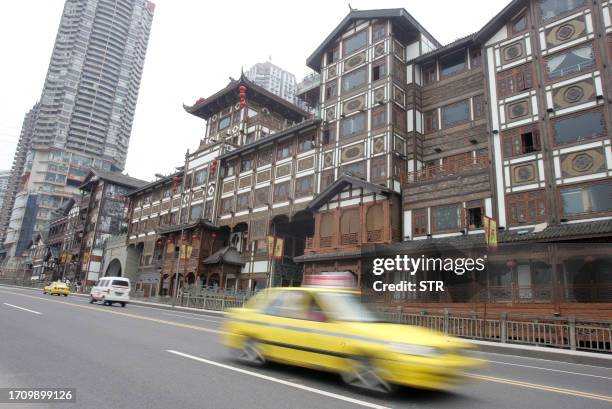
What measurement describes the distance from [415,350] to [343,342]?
109 cm

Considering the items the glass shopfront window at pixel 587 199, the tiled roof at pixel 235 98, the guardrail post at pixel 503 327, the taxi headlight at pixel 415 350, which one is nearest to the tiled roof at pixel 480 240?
the glass shopfront window at pixel 587 199

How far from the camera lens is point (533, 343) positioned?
50.5 feet

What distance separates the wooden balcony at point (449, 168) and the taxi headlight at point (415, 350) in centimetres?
2139

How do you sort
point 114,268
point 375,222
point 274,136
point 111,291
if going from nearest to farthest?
1. point 111,291
2. point 375,222
3. point 274,136
4. point 114,268

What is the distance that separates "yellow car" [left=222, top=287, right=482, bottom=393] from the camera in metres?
5.53

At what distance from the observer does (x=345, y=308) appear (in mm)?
6727

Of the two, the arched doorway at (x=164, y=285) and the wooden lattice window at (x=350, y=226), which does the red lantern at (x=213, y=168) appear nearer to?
the arched doorway at (x=164, y=285)

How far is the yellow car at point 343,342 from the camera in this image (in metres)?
5.53

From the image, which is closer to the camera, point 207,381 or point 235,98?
point 207,381

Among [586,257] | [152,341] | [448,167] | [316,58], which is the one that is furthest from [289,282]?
[152,341]

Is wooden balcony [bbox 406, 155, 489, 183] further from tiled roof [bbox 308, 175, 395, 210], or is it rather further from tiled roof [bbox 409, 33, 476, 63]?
tiled roof [bbox 409, 33, 476, 63]

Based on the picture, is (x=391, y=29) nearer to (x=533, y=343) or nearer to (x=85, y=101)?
(x=533, y=343)

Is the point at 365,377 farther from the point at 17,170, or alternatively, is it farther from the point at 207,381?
the point at 17,170

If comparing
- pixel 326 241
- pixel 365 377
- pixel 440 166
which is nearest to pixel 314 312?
pixel 365 377
